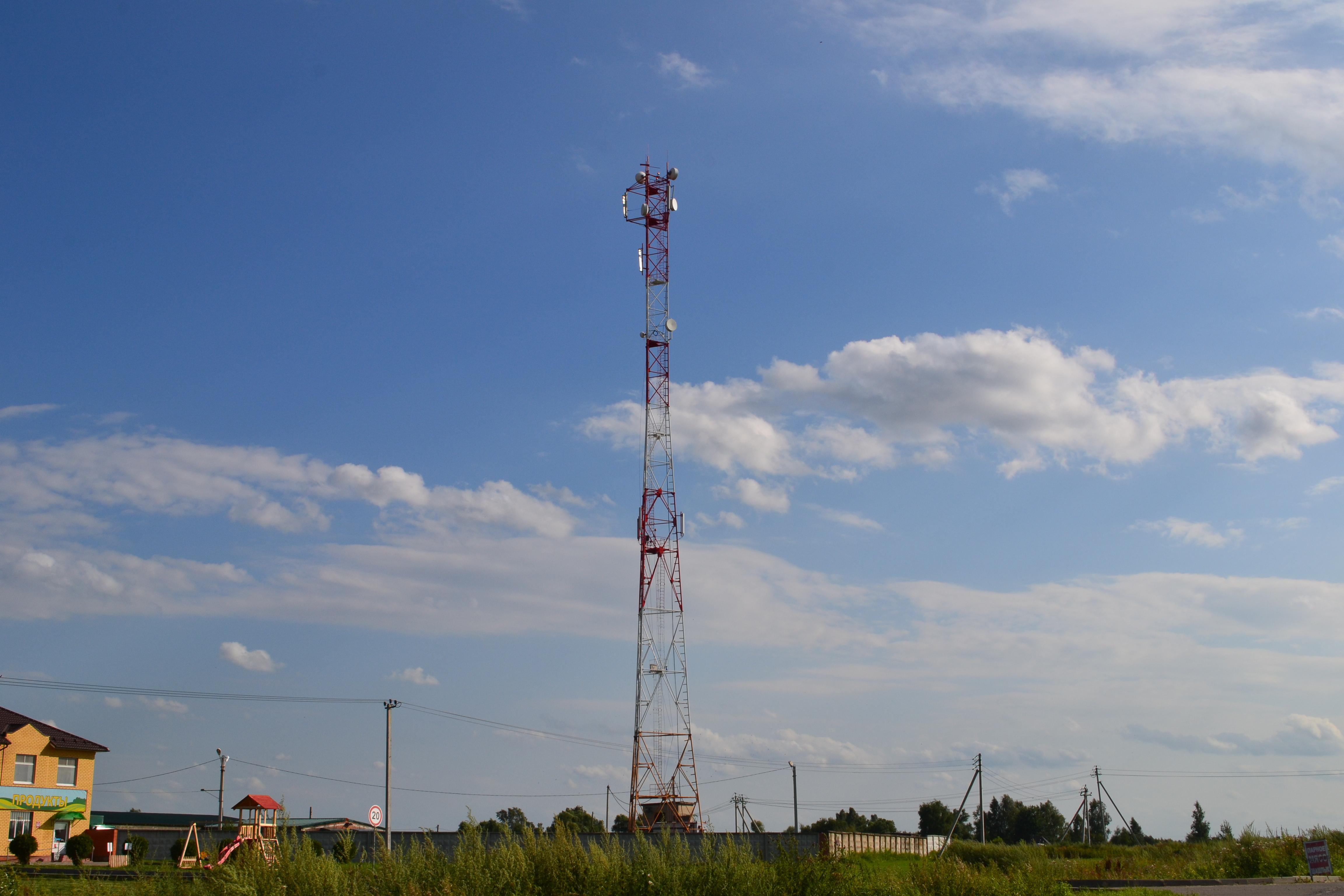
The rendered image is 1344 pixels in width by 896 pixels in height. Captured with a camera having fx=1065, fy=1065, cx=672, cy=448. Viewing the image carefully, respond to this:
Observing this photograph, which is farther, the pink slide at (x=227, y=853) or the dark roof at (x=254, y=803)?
the dark roof at (x=254, y=803)

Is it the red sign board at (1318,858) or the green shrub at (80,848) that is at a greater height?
the red sign board at (1318,858)

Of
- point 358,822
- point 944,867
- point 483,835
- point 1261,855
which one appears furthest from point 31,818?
point 1261,855

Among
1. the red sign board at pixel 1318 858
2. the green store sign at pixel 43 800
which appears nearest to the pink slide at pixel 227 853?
the green store sign at pixel 43 800

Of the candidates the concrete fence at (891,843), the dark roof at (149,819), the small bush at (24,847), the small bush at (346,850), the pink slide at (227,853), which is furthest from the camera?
the dark roof at (149,819)

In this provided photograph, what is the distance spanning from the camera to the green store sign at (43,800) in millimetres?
50625

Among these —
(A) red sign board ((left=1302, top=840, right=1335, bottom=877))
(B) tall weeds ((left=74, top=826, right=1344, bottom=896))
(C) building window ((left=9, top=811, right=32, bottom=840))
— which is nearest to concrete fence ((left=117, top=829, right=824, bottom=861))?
(B) tall weeds ((left=74, top=826, right=1344, bottom=896))

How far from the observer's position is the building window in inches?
1997

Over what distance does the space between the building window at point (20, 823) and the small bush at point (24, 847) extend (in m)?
2.28

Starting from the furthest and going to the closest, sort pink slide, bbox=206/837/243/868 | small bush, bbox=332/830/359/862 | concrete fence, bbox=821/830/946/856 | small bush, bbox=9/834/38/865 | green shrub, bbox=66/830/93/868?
1. green shrub, bbox=66/830/93/868
2. small bush, bbox=9/834/38/865
3. concrete fence, bbox=821/830/946/856
4. small bush, bbox=332/830/359/862
5. pink slide, bbox=206/837/243/868

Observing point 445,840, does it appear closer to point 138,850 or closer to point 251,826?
point 251,826

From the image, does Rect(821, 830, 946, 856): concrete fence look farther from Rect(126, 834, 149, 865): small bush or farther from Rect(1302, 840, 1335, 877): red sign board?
Rect(126, 834, 149, 865): small bush

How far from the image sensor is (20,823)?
168 feet

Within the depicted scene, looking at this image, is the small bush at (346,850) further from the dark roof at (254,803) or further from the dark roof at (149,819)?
the dark roof at (149,819)

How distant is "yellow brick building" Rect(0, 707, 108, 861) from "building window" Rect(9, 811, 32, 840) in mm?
31
